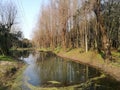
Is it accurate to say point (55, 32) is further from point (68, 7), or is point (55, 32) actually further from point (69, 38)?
point (68, 7)

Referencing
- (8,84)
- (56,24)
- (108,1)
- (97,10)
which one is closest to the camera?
(8,84)

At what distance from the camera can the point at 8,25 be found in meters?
41.8

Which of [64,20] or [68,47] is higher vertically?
[64,20]

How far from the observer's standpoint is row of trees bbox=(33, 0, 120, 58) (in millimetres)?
24223

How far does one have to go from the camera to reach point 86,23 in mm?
34250

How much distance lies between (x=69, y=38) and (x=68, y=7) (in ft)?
28.6

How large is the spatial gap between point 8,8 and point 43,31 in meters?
26.8

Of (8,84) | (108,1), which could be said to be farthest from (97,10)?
(8,84)

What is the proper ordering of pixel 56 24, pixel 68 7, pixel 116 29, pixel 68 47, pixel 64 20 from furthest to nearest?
1. pixel 56 24
2. pixel 68 47
3. pixel 64 20
4. pixel 68 7
5. pixel 116 29

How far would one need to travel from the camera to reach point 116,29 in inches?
1468

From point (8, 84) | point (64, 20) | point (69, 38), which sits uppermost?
point (64, 20)

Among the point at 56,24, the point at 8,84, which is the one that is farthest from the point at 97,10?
the point at 56,24

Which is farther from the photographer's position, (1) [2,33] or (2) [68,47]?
(2) [68,47]

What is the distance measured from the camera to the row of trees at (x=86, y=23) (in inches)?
954
